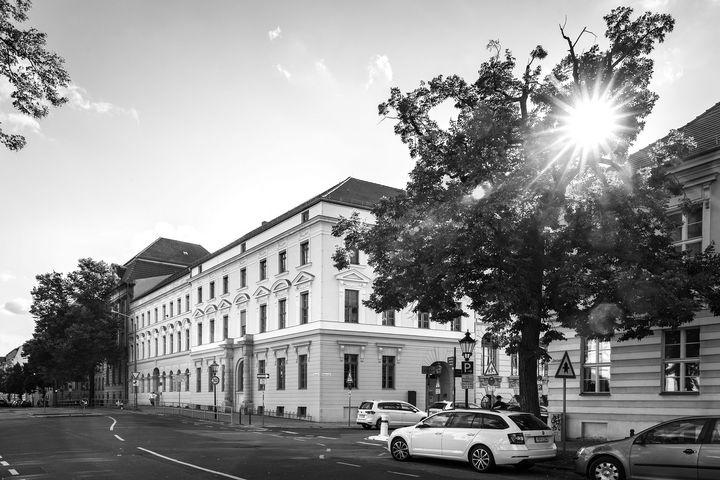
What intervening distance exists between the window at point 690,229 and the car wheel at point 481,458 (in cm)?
867

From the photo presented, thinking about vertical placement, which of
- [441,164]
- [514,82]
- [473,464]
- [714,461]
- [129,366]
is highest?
[514,82]

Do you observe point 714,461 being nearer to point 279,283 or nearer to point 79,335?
point 279,283

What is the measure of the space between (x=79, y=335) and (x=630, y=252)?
71.1m

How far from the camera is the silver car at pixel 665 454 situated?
39.2ft

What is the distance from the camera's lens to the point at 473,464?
1548 centimetres

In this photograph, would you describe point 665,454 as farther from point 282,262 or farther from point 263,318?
point 263,318

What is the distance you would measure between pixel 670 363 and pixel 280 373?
29481 mm

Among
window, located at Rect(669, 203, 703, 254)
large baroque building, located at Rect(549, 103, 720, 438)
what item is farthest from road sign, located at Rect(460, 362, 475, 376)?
window, located at Rect(669, 203, 703, 254)

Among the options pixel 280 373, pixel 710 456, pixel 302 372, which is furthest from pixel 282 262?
pixel 710 456

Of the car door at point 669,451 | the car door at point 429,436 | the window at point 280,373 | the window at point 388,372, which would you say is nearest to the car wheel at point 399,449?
the car door at point 429,436

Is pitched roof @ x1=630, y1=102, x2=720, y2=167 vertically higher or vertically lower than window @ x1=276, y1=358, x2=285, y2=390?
higher

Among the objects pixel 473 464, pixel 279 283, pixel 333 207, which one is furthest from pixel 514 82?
pixel 279 283

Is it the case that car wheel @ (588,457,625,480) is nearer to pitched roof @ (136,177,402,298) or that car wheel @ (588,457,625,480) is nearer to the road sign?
the road sign

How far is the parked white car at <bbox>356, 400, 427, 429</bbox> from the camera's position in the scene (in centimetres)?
3334
